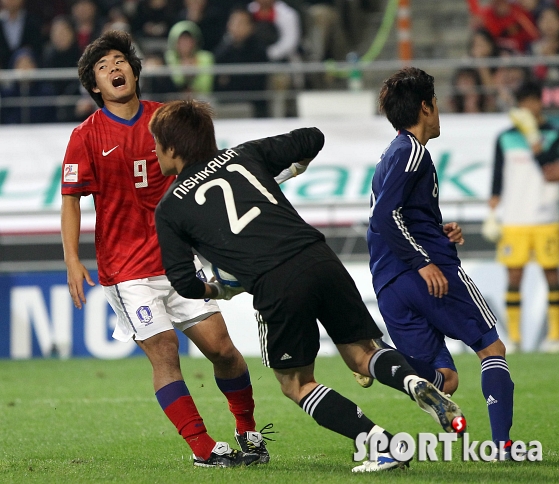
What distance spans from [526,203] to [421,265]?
7230 mm

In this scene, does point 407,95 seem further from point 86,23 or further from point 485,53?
point 86,23

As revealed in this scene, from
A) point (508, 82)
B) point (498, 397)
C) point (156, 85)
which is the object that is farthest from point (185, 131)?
point (508, 82)

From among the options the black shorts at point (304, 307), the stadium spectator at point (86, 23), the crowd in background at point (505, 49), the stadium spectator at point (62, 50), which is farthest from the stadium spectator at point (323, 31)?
the black shorts at point (304, 307)

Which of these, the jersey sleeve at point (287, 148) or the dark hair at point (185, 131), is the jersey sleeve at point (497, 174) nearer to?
the jersey sleeve at point (287, 148)

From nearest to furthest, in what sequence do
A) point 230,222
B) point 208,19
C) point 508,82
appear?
point 230,222 < point 508,82 < point 208,19

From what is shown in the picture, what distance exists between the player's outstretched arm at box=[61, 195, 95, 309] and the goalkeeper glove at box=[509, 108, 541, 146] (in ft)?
24.5

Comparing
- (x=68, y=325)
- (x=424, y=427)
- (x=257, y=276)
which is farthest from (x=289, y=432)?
(x=68, y=325)

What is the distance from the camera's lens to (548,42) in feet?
47.6

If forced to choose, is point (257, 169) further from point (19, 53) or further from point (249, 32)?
point (19, 53)

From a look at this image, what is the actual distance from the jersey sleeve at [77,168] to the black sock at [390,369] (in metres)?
1.92

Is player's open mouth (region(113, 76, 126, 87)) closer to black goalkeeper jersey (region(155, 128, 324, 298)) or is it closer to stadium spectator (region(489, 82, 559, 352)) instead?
black goalkeeper jersey (region(155, 128, 324, 298))

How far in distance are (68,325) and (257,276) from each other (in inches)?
313

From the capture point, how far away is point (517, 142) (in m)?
12.3

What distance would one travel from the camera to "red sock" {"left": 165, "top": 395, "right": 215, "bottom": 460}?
547 centimetres
